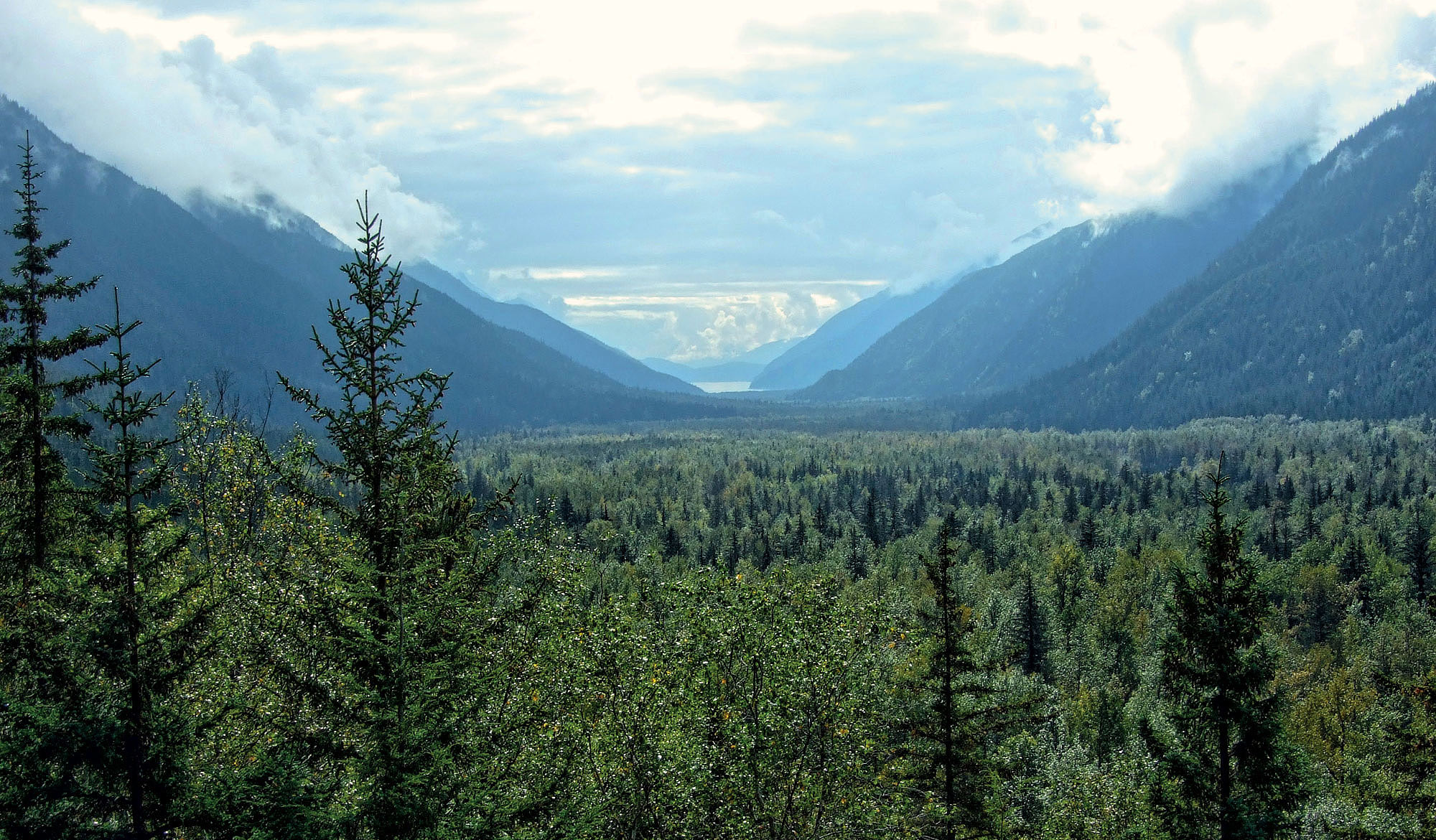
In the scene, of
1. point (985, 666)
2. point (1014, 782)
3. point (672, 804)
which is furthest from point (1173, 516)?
point (672, 804)

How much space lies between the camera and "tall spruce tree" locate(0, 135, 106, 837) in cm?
1408

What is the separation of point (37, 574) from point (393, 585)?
5.92 m

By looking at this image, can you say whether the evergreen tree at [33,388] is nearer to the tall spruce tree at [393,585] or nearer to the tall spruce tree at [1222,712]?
the tall spruce tree at [393,585]

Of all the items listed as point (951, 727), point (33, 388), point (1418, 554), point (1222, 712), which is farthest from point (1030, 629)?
point (33, 388)

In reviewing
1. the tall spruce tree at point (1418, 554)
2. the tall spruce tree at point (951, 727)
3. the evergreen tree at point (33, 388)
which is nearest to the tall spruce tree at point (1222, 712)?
the tall spruce tree at point (951, 727)

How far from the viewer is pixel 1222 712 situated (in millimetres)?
20109

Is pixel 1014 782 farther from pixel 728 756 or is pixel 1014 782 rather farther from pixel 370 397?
pixel 370 397

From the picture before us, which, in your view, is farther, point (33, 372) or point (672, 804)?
point (33, 372)

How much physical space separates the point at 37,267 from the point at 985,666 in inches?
1055

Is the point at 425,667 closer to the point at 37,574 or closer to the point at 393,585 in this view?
the point at 393,585

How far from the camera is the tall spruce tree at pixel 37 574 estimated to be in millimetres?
14078

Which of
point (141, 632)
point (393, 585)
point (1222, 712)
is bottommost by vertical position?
point (1222, 712)

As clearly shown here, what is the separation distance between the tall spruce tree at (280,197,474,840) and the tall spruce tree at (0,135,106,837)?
3.96 metres

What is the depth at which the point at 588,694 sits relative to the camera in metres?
20.1
